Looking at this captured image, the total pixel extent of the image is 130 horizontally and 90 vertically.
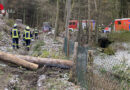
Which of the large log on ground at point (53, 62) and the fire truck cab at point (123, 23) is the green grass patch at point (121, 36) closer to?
the fire truck cab at point (123, 23)

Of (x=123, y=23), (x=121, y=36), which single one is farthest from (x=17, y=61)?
(x=123, y=23)

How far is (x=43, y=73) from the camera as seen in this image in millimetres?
6527

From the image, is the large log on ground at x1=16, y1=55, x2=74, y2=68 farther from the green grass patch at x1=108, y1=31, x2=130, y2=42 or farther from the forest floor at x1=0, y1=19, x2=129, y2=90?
the green grass patch at x1=108, y1=31, x2=130, y2=42

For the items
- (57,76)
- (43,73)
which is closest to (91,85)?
(57,76)

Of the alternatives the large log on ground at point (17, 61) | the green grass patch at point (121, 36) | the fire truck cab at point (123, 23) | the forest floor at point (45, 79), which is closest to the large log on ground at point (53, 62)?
the forest floor at point (45, 79)

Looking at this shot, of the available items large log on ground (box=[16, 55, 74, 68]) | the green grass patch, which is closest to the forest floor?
large log on ground (box=[16, 55, 74, 68])

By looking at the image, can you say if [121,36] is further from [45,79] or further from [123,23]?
[45,79]

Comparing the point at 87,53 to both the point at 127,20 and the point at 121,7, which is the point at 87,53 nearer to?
the point at 127,20

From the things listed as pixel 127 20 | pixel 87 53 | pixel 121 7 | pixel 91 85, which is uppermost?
pixel 121 7

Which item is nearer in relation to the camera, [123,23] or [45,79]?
[45,79]

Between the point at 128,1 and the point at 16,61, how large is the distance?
1986 cm

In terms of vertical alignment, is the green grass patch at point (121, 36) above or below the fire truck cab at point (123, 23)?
below

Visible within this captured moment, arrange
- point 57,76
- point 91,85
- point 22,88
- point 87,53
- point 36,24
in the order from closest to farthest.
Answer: point 91,85 → point 87,53 → point 22,88 → point 57,76 → point 36,24

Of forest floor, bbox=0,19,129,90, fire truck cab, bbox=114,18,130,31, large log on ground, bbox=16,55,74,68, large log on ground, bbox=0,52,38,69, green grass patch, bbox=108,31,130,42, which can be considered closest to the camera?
forest floor, bbox=0,19,129,90
